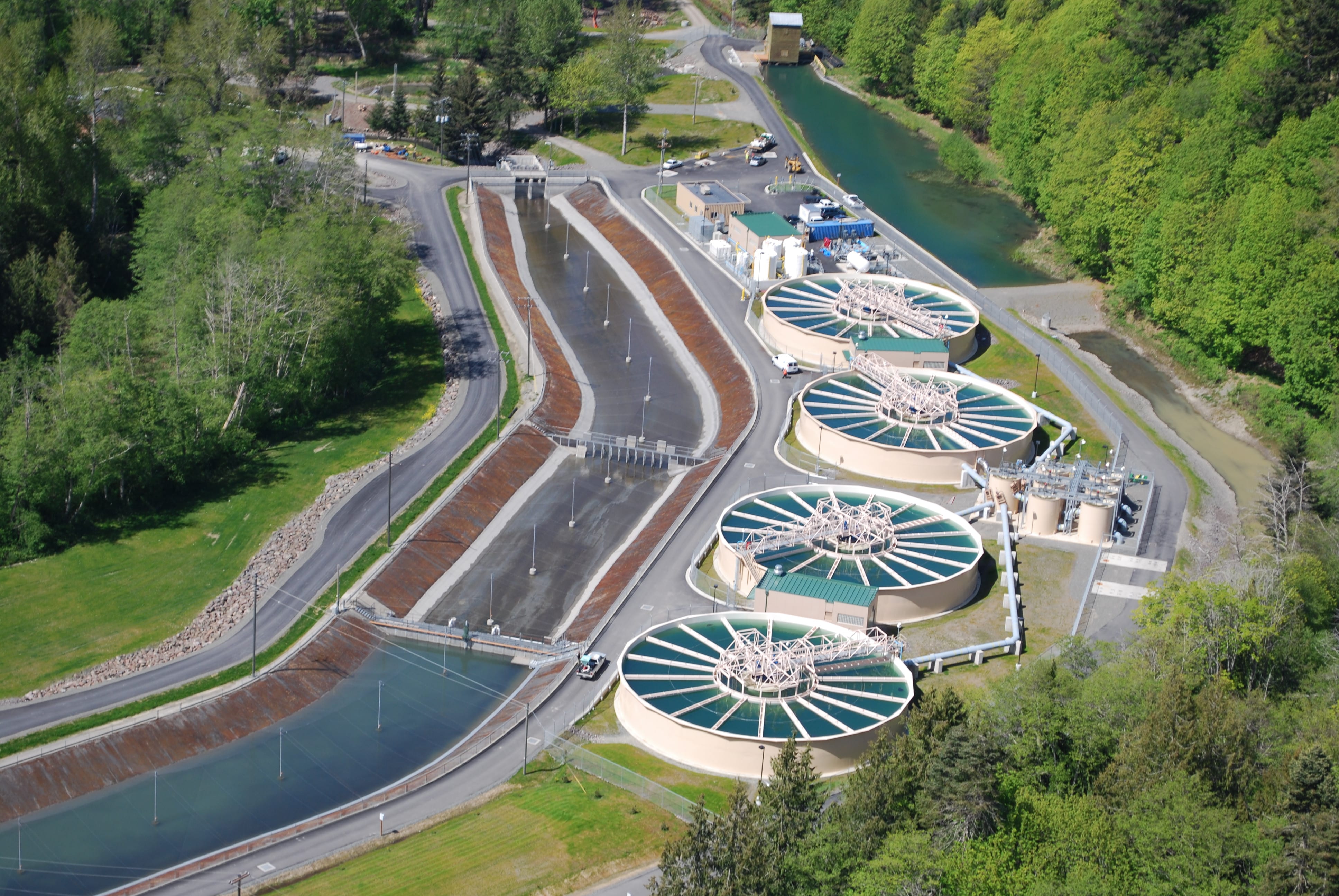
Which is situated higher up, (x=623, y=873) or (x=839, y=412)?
(x=839, y=412)

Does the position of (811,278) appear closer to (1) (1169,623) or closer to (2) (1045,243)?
(2) (1045,243)

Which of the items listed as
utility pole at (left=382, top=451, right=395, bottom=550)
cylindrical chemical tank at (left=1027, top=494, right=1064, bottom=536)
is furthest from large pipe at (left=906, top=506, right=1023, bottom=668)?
utility pole at (left=382, top=451, right=395, bottom=550)

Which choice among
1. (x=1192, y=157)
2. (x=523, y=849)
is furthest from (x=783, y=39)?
(x=523, y=849)

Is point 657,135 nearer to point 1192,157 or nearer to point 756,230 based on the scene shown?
point 756,230

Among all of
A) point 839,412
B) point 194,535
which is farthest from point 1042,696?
point 194,535

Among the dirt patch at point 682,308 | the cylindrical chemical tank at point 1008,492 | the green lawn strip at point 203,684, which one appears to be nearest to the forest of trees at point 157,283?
the green lawn strip at point 203,684

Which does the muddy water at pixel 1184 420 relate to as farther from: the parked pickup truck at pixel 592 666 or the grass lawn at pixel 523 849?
the grass lawn at pixel 523 849
